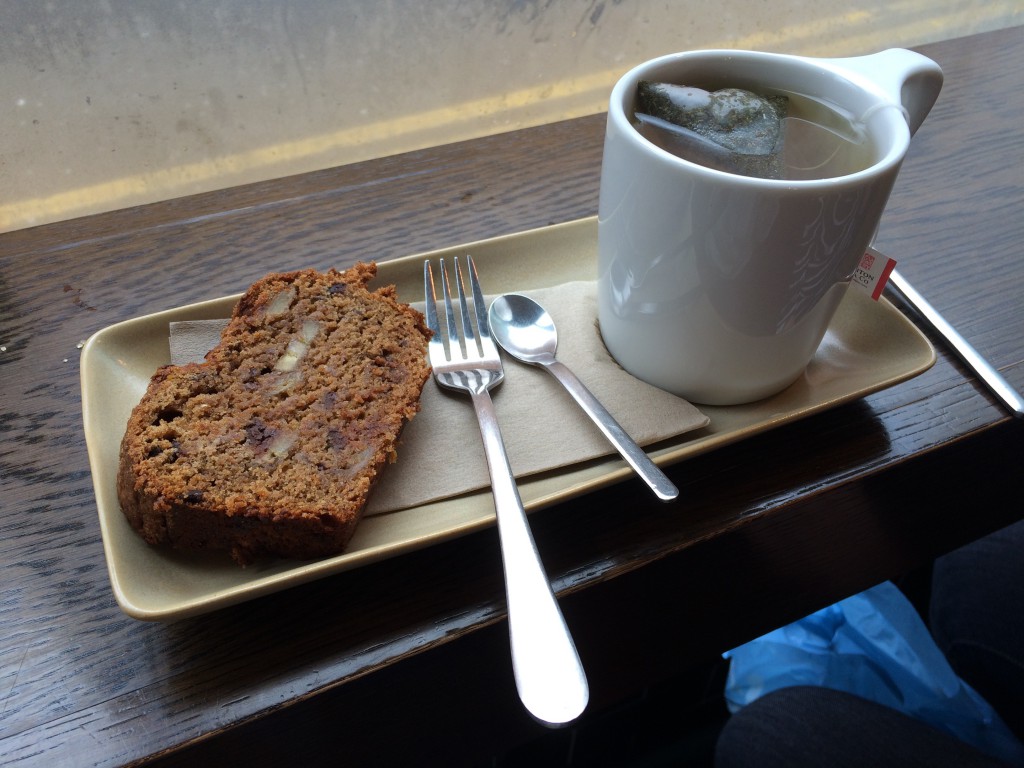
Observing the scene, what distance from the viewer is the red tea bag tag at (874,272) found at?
646mm

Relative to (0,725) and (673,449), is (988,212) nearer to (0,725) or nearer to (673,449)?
(673,449)

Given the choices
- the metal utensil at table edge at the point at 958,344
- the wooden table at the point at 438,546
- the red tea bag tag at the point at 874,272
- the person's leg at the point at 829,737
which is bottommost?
the person's leg at the point at 829,737

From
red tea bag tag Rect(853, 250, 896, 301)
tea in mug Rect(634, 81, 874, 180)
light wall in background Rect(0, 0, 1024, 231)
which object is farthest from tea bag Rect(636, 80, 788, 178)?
light wall in background Rect(0, 0, 1024, 231)

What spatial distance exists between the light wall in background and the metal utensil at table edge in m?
0.59

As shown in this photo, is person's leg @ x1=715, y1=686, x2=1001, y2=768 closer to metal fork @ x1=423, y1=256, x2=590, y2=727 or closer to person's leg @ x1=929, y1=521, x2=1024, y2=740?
person's leg @ x1=929, y1=521, x2=1024, y2=740

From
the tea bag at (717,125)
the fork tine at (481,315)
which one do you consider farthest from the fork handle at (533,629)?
the tea bag at (717,125)

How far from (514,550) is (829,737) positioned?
520mm

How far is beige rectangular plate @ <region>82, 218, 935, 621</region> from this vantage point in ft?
1.63

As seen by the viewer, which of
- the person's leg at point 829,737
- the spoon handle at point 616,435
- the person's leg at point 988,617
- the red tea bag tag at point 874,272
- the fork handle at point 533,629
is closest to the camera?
the fork handle at point 533,629

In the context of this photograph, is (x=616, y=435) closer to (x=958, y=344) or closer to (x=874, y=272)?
(x=874, y=272)

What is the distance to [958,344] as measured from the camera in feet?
2.46

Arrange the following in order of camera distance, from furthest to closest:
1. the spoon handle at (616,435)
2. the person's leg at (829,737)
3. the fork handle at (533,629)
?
the person's leg at (829,737), the spoon handle at (616,435), the fork handle at (533,629)

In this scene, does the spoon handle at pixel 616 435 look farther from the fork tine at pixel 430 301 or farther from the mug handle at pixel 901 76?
the mug handle at pixel 901 76

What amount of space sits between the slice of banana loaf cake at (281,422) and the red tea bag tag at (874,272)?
382 mm
